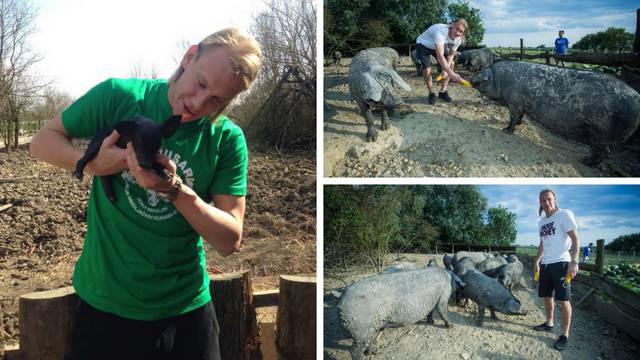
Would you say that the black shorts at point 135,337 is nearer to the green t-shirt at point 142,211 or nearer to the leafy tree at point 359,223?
the green t-shirt at point 142,211

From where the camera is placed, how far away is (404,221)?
9.07ft

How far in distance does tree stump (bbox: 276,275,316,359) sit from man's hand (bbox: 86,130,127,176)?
39.9 inches

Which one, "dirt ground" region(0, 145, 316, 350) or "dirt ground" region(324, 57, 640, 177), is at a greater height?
"dirt ground" region(324, 57, 640, 177)

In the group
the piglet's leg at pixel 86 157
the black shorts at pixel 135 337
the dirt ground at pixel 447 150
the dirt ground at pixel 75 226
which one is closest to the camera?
the piglet's leg at pixel 86 157

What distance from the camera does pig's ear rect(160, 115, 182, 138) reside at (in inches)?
48.8

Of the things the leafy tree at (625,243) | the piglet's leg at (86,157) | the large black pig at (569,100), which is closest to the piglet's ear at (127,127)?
the piglet's leg at (86,157)

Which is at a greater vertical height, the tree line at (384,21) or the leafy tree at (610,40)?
the tree line at (384,21)

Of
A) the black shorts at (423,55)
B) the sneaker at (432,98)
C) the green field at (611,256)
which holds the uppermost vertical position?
the black shorts at (423,55)

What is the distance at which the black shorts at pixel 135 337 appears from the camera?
57.9 inches

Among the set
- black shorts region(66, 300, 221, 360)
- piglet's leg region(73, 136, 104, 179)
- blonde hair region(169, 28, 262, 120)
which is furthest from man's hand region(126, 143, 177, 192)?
black shorts region(66, 300, 221, 360)

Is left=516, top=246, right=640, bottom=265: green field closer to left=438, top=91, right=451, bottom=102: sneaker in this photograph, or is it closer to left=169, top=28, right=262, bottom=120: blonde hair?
left=438, top=91, right=451, bottom=102: sneaker

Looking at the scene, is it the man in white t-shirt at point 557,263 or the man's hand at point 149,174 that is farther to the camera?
the man in white t-shirt at point 557,263

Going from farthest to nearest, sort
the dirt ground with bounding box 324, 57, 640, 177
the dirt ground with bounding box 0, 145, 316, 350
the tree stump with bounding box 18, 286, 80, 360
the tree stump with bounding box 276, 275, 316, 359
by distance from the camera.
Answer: the dirt ground with bounding box 0, 145, 316, 350 → the dirt ground with bounding box 324, 57, 640, 177 → the tree stump with bounding box 276, 275, 316, 359 → the tree stump with bounding box 18, 286, 80, 360

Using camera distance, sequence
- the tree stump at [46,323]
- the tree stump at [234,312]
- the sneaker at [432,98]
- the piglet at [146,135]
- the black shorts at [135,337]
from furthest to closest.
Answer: the sneaker at [432,98], the tree stump at [234,312], the tree stump at [46,323], the black shorts at [135,337], the piglet at [146,135]
